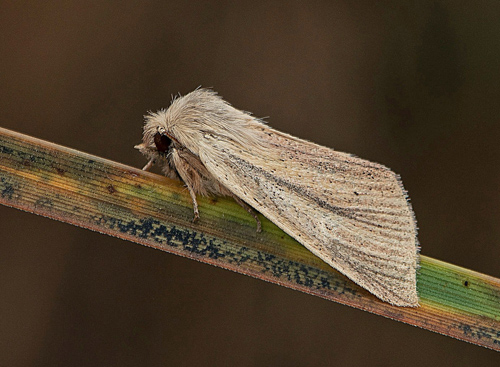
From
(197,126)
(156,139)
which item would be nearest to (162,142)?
(156,139)

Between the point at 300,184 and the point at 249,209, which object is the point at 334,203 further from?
the point at 249,209

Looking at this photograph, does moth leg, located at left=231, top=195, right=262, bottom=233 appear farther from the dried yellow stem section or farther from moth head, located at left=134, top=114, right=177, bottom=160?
moth head, located at left=134, top=114, right=177, bottom=160

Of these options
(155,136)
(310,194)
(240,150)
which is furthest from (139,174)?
(310,194)

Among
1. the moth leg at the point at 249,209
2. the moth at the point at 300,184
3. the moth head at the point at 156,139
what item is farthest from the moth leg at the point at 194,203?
the moth head at the point at 156,139

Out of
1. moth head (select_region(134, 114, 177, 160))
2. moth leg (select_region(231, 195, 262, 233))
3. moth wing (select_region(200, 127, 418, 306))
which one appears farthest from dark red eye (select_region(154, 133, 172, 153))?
moth leg (select_region(231, 195, 262, 233))

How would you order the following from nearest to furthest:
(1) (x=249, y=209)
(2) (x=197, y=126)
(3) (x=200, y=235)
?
(3) (x=200, y=235) < (1) (x=249, y=209) < (2) (x=197, y=126)

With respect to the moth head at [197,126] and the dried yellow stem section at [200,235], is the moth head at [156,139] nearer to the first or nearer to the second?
the moth head at [197,126]

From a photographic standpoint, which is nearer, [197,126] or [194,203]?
[194,203]

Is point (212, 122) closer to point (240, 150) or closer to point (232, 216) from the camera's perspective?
point (240, 150)
